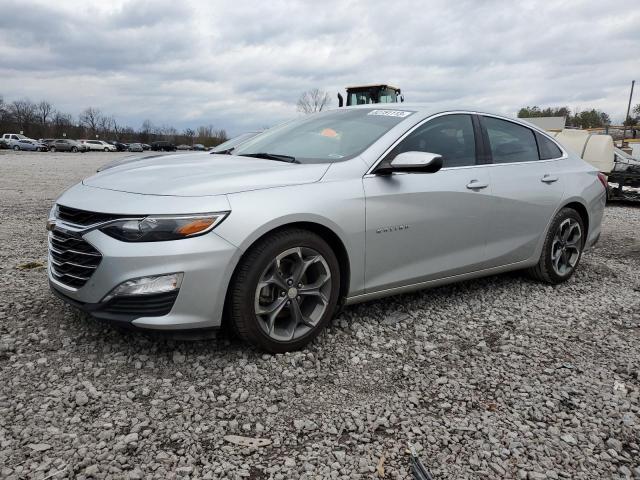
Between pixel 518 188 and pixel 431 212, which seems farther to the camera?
pixel 518 188

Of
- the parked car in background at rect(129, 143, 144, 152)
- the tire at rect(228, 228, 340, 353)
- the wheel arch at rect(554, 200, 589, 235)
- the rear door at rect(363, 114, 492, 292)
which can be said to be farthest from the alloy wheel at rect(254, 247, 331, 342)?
the parked car in background at rect(129, 143, 144, 152)

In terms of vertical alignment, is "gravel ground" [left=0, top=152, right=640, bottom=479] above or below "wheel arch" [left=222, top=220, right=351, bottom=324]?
below

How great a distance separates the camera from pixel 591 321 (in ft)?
12.6

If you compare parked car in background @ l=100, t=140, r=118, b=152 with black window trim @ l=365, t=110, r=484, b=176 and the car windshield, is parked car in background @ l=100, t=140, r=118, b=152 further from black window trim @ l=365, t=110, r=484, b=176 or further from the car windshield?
black window trim @ l=365, t=110, r=484, b=176

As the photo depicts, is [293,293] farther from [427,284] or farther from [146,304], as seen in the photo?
[427,284]

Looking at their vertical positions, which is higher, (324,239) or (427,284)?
(324,239)

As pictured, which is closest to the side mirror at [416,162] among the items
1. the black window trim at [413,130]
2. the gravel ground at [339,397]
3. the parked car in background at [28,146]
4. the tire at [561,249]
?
the black window trim at [413,130]

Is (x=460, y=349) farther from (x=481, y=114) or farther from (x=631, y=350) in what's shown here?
(x=481, y=114)

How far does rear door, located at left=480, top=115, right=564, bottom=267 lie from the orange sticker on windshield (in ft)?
4.11

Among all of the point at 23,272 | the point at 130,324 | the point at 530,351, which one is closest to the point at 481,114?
the point at 530,351

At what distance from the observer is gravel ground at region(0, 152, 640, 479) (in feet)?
7.00

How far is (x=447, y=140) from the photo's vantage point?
378 cm

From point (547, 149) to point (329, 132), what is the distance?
2.17 meters

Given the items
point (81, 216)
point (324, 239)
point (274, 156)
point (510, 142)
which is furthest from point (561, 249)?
point (81, 216)
